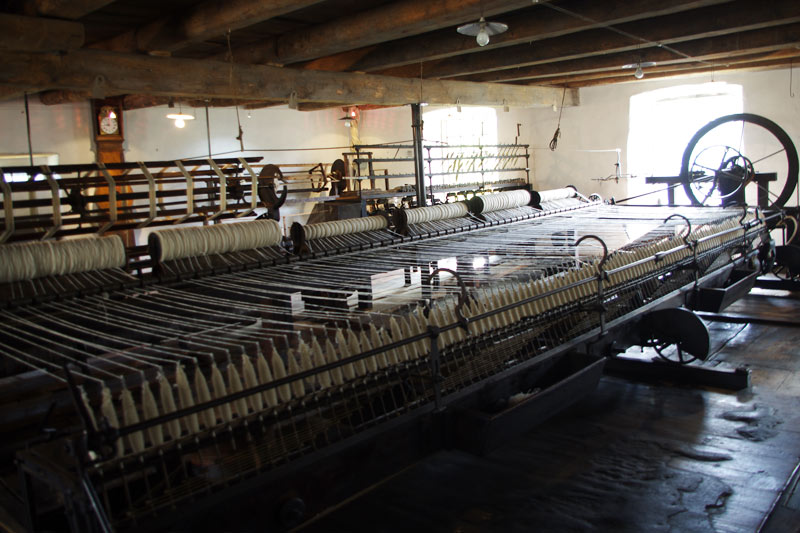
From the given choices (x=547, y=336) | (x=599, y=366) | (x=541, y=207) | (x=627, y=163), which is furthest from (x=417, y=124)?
(x=627, y=163)

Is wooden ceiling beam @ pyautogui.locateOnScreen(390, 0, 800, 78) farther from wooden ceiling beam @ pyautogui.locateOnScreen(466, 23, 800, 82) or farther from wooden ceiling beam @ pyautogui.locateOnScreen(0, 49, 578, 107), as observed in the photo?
wooden ceiling beam @ pyautogui.locateOnScreen(466, 23, 800, 82)

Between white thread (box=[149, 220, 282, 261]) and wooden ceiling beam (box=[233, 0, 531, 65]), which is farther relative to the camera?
wooden ceiling beam (box=[233, 0, 531, 65])

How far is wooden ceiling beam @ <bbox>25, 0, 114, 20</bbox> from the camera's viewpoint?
3186mm

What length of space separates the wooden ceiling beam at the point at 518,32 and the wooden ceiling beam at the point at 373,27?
211mm

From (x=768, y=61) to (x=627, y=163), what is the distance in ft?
7.93

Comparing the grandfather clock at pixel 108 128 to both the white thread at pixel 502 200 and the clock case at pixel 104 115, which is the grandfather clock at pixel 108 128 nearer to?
the clock case at pixel 104 115

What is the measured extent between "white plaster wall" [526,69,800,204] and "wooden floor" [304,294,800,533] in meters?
5.94

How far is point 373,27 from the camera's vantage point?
173 inches

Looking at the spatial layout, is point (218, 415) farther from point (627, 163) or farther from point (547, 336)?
point (627, 163)

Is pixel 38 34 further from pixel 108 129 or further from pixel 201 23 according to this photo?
pixel 108 129

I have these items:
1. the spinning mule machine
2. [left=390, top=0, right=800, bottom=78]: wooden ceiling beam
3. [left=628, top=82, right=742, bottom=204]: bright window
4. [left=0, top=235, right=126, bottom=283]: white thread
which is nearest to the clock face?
[left=390, top=0, right=800, bottom=78]: wooden ceiling beam

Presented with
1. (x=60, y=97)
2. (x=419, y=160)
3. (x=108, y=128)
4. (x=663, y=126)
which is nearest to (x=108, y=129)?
(x=108, y=128)

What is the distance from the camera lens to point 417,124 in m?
6.07

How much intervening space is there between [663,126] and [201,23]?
7798 mm
